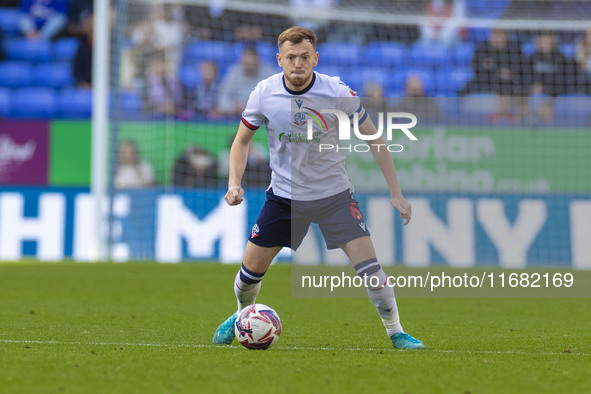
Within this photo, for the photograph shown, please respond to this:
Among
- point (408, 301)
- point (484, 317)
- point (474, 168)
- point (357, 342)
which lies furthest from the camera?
point (474, 168)

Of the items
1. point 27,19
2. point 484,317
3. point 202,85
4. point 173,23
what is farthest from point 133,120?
point 484,317

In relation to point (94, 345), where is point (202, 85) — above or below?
above

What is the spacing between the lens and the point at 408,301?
892 cm

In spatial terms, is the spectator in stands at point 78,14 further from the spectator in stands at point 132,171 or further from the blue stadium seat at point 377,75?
the blue stadium seat at point 377,75

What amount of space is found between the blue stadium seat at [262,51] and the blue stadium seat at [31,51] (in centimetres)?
458

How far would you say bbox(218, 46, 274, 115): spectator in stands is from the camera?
557 inches

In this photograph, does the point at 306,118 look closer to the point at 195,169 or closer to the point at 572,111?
the point at 195,169

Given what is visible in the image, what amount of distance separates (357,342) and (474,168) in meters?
7.68

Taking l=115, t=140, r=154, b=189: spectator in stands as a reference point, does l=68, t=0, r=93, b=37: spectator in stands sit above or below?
above

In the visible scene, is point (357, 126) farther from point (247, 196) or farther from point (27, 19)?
point (27, 19)

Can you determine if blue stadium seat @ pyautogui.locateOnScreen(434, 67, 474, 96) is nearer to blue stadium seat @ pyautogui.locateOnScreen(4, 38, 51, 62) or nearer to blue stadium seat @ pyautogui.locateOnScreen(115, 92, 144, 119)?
blue stadium seat @ pyautogui.locateOnScreen(115, 92, 144, 119)

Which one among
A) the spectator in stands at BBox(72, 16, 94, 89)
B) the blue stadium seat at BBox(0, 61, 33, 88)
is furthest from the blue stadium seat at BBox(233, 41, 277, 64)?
the blue stadium seat at BBox(0, 61, 33, 88)

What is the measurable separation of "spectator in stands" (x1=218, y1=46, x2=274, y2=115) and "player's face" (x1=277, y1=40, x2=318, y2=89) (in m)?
8.63

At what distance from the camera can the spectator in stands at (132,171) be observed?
13.6 m
